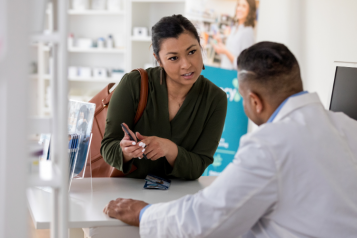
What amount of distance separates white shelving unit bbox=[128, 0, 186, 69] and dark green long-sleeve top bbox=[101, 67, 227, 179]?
317 centimetres

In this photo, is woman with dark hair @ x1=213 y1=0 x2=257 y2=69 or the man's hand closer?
the man's hand

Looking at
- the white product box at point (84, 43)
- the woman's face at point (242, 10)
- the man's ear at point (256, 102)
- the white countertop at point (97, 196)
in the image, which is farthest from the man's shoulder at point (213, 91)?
the white product box at point (84, 43)

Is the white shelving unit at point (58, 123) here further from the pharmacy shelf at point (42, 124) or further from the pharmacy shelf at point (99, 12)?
the pharmacy shelf at point (99, 12)

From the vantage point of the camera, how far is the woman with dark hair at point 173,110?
1719 mm

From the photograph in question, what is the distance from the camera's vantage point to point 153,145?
1559 millimetres

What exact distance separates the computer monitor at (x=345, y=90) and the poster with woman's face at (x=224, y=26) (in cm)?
178

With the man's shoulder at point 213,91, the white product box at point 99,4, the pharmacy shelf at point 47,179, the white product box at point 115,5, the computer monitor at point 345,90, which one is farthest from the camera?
the white product box at point 99,4

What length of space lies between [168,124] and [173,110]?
0.09m

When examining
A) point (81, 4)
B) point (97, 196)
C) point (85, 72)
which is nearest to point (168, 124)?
point (97, 196)

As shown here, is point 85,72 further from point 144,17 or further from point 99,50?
point 144,17

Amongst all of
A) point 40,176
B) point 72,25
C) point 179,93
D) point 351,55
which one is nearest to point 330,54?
point 351,55

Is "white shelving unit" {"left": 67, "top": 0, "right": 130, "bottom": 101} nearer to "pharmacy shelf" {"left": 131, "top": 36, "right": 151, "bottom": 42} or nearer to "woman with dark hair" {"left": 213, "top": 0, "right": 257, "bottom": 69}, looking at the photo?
"pharmacy shelf" {"left": 131, "top": 36, "right": 151, "bottom": 42}

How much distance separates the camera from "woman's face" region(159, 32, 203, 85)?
1768 mm

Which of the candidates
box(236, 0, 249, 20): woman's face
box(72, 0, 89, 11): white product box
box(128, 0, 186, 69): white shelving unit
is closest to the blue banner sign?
box(236, 0, 249, 20): woman's face
